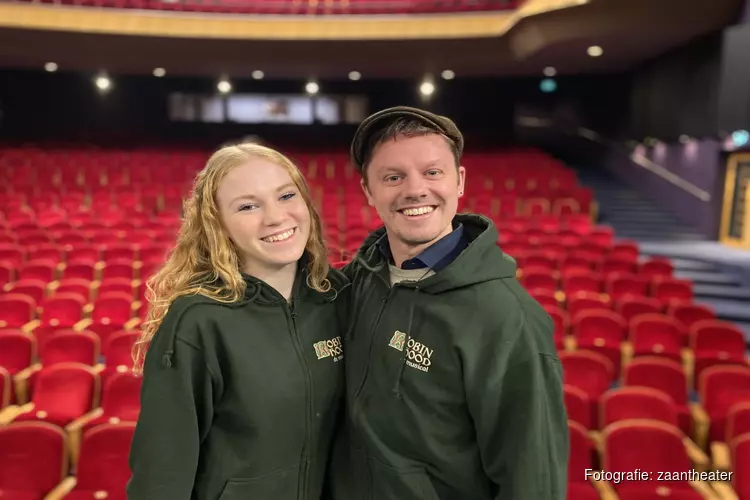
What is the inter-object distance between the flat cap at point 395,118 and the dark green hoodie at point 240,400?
11.8 inches

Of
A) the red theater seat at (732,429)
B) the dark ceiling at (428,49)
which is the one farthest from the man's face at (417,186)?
the dark ceiling at (428,49)

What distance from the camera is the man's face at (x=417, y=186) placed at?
0.98 m

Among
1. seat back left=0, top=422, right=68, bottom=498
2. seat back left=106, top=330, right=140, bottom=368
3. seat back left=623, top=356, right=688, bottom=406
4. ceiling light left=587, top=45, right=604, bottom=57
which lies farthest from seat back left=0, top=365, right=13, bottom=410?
ceiling light left=587, top=45, right=604, bottom=57

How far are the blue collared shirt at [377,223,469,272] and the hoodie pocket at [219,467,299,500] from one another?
0.45 metres

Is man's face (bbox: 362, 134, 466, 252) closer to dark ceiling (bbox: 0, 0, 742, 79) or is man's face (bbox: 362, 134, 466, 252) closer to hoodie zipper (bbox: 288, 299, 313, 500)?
hoodie zipper (bbox: 288, 299, 313, 500)

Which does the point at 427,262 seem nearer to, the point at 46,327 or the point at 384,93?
the point at 46,327

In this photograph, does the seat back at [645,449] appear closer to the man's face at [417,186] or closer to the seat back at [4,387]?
the man's face at [417,186]

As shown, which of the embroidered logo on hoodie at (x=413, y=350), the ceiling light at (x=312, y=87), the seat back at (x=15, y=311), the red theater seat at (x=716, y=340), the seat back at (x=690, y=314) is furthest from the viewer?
the ceiling light at (x=312, y=87)

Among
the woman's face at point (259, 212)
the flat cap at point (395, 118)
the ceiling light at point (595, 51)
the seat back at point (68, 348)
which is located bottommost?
the seat back at point (68, 348)

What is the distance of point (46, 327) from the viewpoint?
3.16m

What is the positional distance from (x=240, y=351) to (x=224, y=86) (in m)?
10.5

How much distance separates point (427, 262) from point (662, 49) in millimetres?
7593

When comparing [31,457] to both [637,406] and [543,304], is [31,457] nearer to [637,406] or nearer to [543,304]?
[637,406]

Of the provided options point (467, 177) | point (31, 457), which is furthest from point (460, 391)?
point (467, 177)
